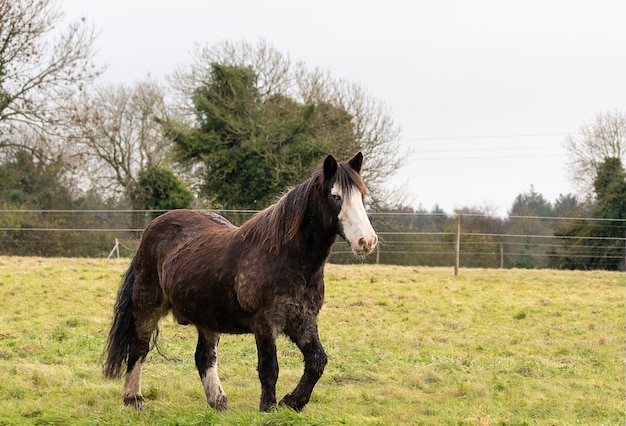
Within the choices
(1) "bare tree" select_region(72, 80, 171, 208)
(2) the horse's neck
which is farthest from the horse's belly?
(1) "bare tree" select_region(72, 80, 171, 208)

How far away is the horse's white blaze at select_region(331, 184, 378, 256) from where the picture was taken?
4.41 m

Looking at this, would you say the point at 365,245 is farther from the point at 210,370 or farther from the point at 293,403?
the point at 210,370

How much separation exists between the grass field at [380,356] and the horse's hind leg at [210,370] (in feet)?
0.53

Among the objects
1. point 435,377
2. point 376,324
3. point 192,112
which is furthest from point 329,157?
point 192,112

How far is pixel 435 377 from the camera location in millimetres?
6844

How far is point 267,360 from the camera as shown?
4.87m

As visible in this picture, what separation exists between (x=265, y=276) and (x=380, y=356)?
13.3 ft

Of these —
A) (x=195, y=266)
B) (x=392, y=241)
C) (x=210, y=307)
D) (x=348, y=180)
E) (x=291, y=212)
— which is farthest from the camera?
(x=392, y=241)

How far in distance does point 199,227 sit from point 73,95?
1676 cm

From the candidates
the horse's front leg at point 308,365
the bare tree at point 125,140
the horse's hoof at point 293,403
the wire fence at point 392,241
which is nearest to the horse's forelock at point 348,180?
the horse's front leg at point 308,365

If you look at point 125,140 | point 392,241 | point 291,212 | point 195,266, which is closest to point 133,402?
point 195,266

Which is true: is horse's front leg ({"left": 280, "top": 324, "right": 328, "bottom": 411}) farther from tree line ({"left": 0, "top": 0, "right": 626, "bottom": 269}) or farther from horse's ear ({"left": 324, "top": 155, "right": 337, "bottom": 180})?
tree line ({"left": 0, "top": 0, "right": 626, "bottom": 269})

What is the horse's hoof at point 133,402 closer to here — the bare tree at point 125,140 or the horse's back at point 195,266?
the horse's back at point 195,266

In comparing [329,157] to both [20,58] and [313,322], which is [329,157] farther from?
[20,58]
